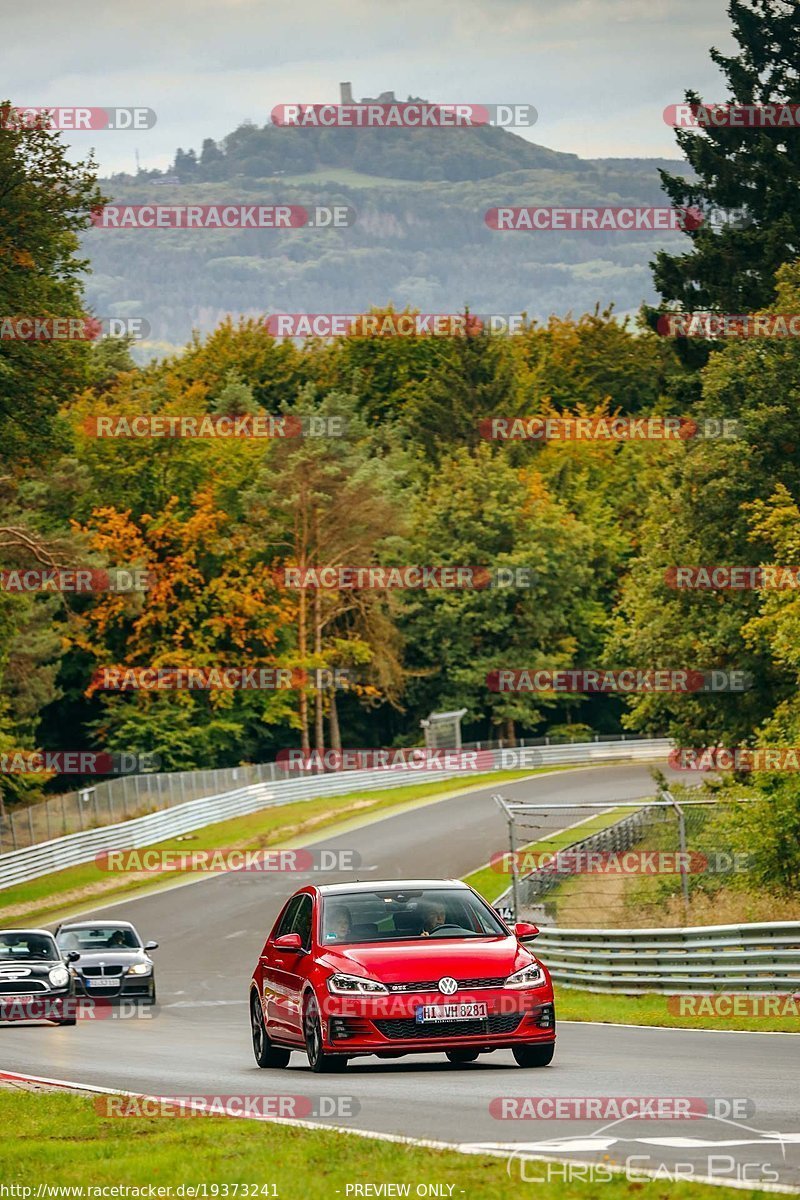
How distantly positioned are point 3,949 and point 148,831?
33779mm

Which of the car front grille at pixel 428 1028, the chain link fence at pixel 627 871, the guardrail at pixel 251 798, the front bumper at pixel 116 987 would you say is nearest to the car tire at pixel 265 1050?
→ the car front grille at pixel 428 1028

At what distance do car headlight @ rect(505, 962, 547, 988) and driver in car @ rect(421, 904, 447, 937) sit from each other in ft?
3.22

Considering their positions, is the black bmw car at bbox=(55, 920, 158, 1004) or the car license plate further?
the black bmw car at bbox=(55, 920, 158, 1004)

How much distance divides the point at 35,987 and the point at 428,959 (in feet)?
42.2

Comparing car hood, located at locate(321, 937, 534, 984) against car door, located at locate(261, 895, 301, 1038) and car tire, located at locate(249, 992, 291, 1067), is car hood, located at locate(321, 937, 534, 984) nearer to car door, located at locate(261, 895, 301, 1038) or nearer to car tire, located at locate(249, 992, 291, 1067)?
car door, located at locate(261, 895, 301, 1038)

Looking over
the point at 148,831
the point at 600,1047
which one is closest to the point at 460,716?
the point at 148,831

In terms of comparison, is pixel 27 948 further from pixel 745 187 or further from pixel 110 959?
pixel 745 187

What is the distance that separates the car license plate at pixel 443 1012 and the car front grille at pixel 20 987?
12.9 metres

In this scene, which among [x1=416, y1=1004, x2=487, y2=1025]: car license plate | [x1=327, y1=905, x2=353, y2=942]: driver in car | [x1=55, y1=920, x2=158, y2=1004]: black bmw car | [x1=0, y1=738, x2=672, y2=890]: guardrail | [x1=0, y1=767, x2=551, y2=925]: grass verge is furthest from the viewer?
[x1=0, y1=738, x2=672, y2=890]: guardrail

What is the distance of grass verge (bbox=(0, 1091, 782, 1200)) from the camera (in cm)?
822

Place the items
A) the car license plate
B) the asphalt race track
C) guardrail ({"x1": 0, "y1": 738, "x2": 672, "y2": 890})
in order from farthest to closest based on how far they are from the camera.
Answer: guardrail ({"x1": 0, "y1": 738, "x2": 672, "y2": 890})
the car license plate
the asphalt race track

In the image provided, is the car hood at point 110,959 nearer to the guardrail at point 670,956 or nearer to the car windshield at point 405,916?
the guardrail at point 670,956

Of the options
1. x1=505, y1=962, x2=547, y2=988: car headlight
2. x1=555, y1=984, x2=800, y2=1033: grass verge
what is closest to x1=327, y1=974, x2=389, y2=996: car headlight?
x1=505, y1=962, x2=547, y2=988: car headlight

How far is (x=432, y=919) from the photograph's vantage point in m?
15.0
